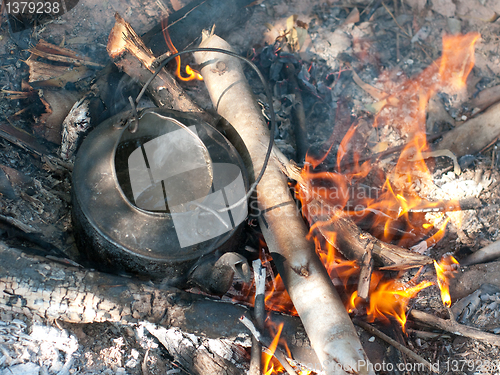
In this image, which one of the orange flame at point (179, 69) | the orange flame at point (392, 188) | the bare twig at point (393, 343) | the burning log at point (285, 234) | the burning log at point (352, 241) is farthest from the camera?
the orange flame at point (179, 69)

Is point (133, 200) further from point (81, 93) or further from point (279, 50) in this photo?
point (279, 50)

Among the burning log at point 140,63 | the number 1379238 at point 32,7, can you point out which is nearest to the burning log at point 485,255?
the burning log at point 140,63

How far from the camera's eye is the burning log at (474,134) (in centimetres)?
435

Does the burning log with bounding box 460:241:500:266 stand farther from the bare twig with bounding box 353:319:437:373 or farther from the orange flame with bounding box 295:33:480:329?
the bare twig with bounding box 353:319:437:373

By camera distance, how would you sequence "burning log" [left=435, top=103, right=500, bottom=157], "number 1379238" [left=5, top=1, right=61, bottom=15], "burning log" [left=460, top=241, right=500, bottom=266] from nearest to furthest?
"burning log" [left=460, top=241, right=500, bottom=266], "burning log" [left=435, top=103, right=500, bottom=157], "number 1379238" [left=5, top=1, right=61, bottom=15]

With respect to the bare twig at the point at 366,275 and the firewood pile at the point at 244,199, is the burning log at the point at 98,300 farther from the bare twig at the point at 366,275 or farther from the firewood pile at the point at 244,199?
the bare twig at the point at 366,275

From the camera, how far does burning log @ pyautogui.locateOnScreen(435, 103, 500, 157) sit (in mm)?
4348

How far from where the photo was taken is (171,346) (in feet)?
9.81

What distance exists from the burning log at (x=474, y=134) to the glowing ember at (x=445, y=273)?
4.74 feet

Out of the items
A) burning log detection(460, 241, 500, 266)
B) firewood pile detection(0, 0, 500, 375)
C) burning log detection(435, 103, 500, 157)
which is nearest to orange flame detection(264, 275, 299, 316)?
firewood pile detection(0, 0, 500, 375)

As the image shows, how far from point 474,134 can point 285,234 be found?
9.88ft

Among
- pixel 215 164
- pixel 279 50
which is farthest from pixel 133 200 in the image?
pixel 279 50

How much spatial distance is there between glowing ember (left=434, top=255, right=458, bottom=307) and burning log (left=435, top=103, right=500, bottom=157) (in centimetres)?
145

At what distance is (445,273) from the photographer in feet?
11.6
